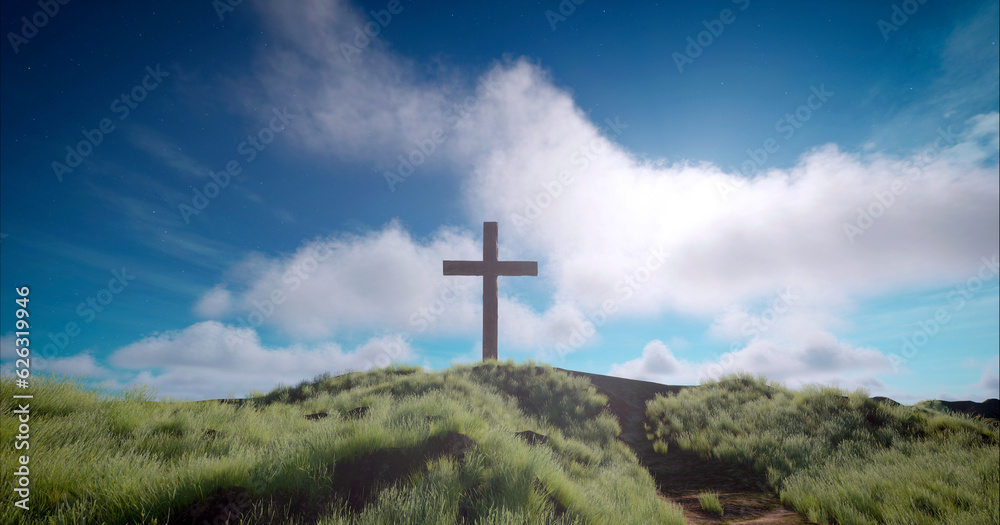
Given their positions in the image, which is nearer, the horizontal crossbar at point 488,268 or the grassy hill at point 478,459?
the grassy hill at point 478,459

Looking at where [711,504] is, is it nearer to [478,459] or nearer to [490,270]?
[478,459]

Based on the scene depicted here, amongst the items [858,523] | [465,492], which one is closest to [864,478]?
[858,523]

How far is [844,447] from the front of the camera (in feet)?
26.5

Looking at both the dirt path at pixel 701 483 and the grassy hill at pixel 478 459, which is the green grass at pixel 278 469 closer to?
the grassy hill at pixel 478 459

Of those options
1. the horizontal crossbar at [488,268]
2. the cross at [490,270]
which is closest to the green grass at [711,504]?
the cross at [490,270]

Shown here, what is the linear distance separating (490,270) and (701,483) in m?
8.64

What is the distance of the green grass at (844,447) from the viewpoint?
18.2ft

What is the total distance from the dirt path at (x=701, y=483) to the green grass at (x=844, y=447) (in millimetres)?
247

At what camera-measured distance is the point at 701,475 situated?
794cm

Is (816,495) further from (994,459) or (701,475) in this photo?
(994,459)

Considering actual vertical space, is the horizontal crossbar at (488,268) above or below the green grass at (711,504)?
above

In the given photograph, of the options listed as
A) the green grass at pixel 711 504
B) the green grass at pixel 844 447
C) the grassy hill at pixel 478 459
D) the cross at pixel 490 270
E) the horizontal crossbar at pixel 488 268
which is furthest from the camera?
the horizontal crossbar at pixel 488 268

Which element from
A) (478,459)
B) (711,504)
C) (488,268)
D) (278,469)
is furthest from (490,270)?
(278,469)

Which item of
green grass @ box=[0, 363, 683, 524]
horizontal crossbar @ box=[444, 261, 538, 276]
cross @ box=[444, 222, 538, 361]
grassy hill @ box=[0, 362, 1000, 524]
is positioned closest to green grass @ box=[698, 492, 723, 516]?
grassy hill @ box=[0, 362, 1000, 524]
